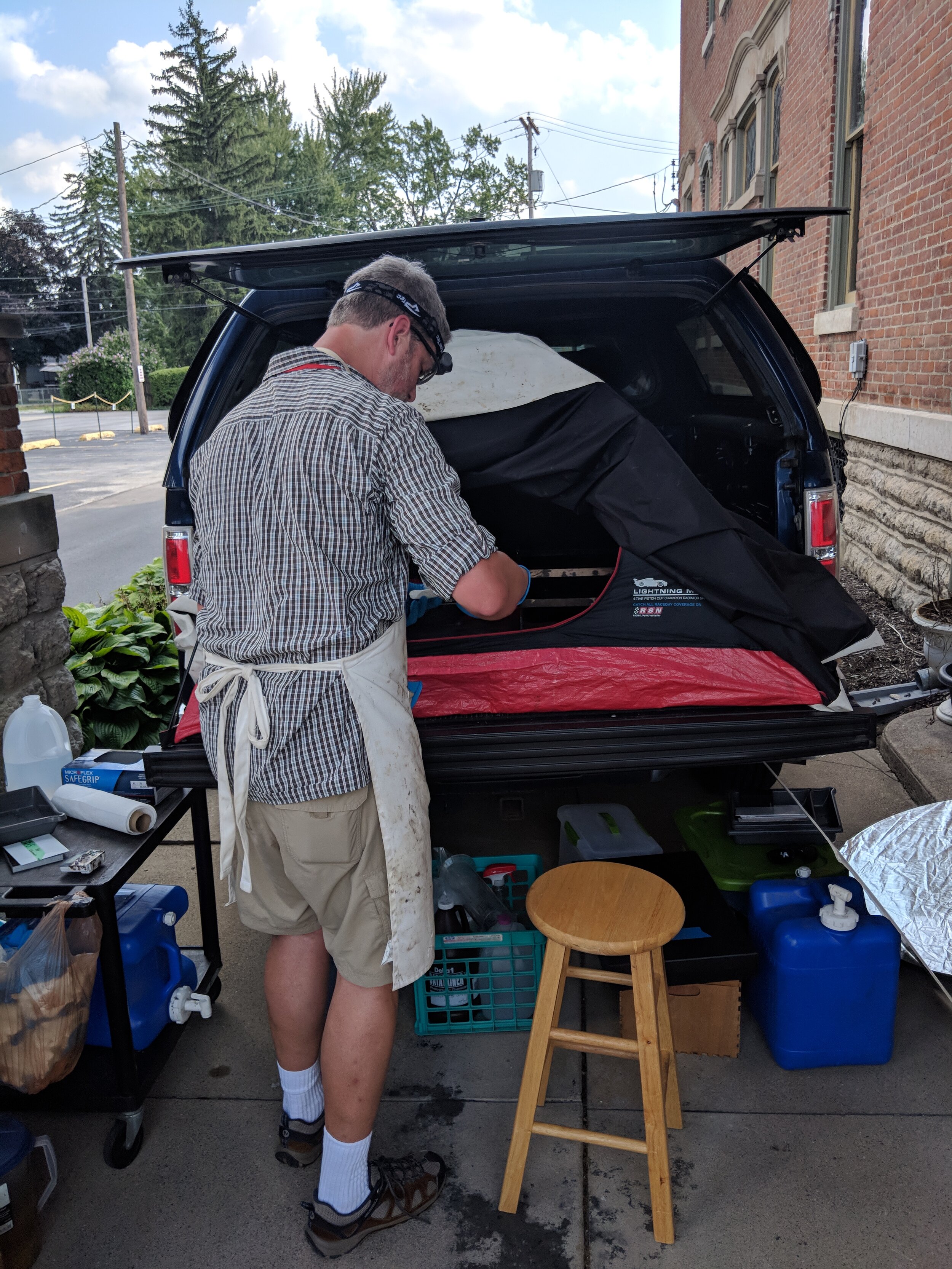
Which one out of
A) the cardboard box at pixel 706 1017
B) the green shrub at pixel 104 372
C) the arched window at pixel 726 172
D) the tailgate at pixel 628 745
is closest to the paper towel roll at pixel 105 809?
the tailgate at pixel 628 745

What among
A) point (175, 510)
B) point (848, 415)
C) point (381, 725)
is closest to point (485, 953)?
point (381, 725)

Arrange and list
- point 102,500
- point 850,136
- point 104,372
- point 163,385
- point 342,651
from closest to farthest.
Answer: point 342,651 < point 850,136 < point 102,500 < point 163,385 < point 104,372

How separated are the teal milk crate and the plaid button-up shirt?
36.4 inches

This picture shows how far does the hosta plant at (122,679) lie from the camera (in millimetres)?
4555

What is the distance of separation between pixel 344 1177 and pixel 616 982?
0.74 m

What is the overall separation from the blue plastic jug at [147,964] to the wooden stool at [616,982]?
1010 millimetres

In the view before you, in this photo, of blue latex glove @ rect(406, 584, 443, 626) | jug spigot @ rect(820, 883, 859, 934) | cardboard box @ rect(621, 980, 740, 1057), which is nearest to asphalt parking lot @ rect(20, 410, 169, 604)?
blue latex glove @ rect(406, 584, 443, 626)

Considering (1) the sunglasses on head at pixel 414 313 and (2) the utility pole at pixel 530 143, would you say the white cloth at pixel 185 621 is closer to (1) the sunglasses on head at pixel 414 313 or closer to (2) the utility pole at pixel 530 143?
(1) the sunglasses on head at pixel 414 313

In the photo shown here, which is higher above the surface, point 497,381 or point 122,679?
point 497,381

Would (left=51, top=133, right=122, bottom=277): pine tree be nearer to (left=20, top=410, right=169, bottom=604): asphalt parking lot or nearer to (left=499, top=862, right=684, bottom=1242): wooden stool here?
(left=20, top=410, right=169, bottom=604): asphalt parking lot

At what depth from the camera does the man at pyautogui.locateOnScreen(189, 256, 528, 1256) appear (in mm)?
1856

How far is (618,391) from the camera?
4.29m

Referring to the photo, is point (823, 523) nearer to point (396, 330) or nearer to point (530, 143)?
point (396, 330)

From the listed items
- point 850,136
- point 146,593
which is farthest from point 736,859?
point 850,136
